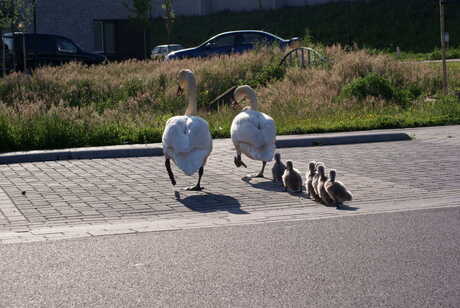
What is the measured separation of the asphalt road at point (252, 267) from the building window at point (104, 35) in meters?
39.5

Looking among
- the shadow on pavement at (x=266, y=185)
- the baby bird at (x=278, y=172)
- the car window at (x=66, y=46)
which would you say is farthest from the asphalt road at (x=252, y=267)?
the car window at (x=66, y=46)

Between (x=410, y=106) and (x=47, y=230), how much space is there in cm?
1303

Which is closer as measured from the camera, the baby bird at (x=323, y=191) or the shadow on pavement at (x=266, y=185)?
the baby bird at (x=323, y=191)

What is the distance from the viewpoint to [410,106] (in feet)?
61.8

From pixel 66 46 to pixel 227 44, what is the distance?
621 centimetres

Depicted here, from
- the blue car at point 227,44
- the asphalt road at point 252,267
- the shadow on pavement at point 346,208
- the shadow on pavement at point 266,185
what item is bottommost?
the asphalt road at point 252,267

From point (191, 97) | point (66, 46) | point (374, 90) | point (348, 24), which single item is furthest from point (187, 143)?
point (348, 24)

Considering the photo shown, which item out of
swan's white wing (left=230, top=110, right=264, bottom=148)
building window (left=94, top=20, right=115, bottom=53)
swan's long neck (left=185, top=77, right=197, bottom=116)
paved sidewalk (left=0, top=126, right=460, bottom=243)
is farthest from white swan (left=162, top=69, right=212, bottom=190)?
building window (left=94, top=20, right=115, bottom=53)

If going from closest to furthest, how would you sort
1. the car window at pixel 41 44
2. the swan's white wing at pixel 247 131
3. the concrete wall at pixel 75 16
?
1. the swan's white wing at pixel 247 131
2. the car window at pixel 41 44
3. the concrete wall at pixel 75 16

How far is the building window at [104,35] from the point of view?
45.5 m

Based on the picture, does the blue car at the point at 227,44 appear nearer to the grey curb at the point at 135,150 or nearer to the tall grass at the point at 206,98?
the tall grass at the point at 206,98

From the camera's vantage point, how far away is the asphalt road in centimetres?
514

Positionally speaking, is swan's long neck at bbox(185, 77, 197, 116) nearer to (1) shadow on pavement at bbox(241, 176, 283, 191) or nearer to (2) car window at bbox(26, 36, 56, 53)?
(1) shadow on pavement at bbox(241, 176, 283, 191)

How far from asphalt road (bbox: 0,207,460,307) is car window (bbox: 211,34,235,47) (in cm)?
2185
